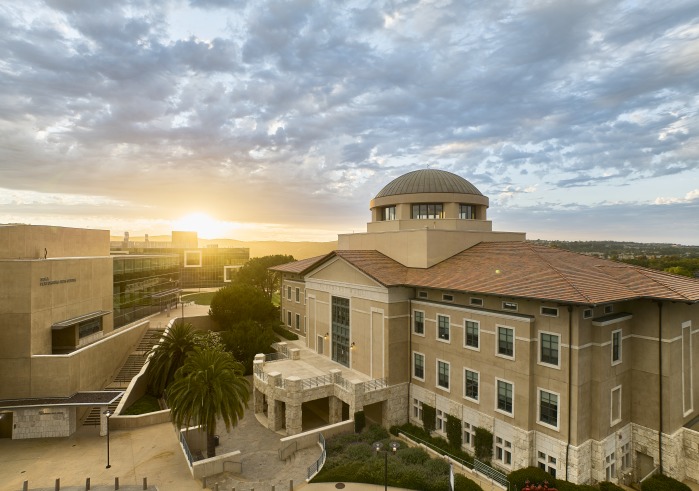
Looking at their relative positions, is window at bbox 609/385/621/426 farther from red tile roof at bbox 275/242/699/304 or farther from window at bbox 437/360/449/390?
window at bbox 437/360/449/390

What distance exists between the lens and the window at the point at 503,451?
84.4ft

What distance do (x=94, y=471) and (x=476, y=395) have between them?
87.3 feet

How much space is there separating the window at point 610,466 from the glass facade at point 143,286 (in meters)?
48.5

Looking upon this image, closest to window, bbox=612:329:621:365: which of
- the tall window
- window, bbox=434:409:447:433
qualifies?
window, bbox=434:409:447:433

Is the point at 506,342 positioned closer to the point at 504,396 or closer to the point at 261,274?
the point at 504,396

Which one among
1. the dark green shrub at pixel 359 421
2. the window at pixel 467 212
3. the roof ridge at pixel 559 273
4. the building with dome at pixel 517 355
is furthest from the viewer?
the window at pixel 467 212

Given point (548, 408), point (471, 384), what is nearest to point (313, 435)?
point (471, 384)

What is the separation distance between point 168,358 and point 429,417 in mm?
25244

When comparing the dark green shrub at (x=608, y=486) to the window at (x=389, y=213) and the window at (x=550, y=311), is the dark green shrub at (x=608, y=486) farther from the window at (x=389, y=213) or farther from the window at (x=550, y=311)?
the window at (x=389, y=213)

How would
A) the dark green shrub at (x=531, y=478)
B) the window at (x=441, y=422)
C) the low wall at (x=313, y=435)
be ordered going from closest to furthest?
the dark green shrub at (x=531, y=478) → the low wall at (x=313, y=435) → the window at (x=441, y=422)

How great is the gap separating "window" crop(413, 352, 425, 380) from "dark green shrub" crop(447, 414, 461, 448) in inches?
154

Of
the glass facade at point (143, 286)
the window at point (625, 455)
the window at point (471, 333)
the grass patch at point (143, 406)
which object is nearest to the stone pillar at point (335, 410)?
the window at point (471, 333)

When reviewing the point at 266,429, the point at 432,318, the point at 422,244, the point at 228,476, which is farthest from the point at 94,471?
the point at 422,244

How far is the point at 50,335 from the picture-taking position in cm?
Answer: 3297
